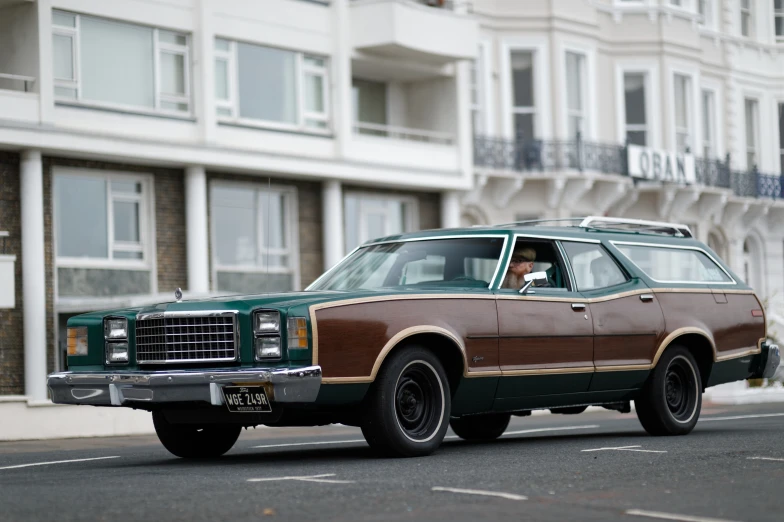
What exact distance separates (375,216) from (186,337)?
2103 cm

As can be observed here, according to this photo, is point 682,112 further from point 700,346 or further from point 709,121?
point 700,346

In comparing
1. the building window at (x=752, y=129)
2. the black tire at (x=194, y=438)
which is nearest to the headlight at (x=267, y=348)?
the black tire at (x=194, y=438)

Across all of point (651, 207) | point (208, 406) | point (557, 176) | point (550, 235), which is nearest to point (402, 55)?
point (557, 176)

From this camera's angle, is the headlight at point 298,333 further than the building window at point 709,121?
No

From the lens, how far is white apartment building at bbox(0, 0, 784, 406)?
81.3 feet

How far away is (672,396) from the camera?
42.7 ft

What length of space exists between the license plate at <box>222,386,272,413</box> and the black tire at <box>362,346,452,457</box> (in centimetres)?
80

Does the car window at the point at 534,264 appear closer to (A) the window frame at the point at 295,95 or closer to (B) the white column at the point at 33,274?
(B) the white column at the point at 33,274

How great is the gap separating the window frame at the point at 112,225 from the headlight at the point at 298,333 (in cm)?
1606

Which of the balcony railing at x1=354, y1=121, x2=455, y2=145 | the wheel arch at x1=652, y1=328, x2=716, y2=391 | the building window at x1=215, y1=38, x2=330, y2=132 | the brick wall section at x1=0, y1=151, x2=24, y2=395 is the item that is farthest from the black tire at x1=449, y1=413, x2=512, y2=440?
the balcony railing at x1=354, y1=121, x2=455, y2=145

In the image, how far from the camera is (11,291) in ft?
78.4

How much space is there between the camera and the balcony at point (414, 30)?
29531 mm

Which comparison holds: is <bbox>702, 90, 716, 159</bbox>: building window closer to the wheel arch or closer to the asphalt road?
the wheel arch

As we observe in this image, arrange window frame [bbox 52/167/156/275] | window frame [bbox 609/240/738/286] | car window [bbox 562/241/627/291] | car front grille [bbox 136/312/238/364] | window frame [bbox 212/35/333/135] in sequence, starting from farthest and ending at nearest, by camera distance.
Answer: window frame [bbox 212/35/333/135] → window frame [bbox 52/167/156/275] → window frame [bbox 609/240/738/286] → car window [bbox 562/241/627/291] → car front grille [bbox 136/312/238/364]
